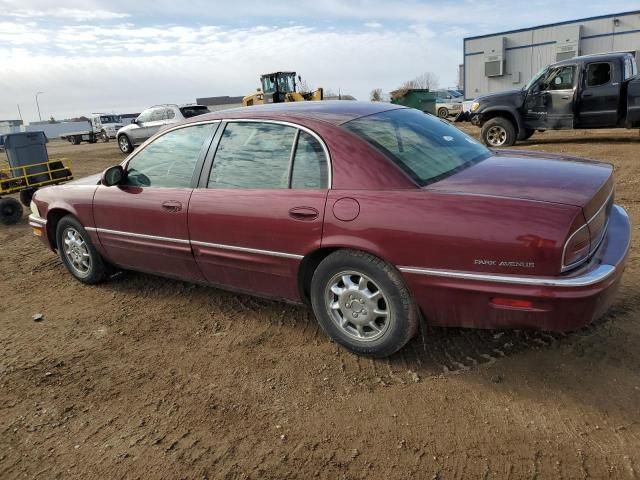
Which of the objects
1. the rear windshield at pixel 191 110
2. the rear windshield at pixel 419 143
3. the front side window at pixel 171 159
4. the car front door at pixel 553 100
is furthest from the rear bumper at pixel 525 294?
the rear windshield at pixel 191 110

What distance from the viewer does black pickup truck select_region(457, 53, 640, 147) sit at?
35.2 feet

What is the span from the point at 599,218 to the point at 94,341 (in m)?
3.44

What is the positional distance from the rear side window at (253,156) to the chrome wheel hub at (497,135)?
391 inches

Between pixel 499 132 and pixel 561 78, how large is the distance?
1737 mm

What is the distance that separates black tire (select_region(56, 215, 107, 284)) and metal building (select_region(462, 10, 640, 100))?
23317 millimetres

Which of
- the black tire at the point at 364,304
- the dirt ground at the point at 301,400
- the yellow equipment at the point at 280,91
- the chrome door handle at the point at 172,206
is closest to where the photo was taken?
the dirt ground at the point at 301,400

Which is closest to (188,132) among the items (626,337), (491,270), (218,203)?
(218,203)

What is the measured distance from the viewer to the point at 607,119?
432 inches

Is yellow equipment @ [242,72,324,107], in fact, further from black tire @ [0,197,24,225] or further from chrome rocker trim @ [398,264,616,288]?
chrome rocker trim @ [398,264,616,288]

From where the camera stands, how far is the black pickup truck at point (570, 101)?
10734 mm

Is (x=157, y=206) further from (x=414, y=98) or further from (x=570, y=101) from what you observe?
(x=414, y=98)

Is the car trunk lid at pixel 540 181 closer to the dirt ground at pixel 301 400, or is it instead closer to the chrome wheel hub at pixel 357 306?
the chrome wheel hub at pixel 357 306

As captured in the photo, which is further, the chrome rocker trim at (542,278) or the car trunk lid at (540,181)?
the car trunk lid at (540,181)

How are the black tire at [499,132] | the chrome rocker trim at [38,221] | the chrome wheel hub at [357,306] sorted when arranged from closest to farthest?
the chrome wheel hub at [357,306]
the chrome rocker trim at [38,221]
the black tire at [499,132]
